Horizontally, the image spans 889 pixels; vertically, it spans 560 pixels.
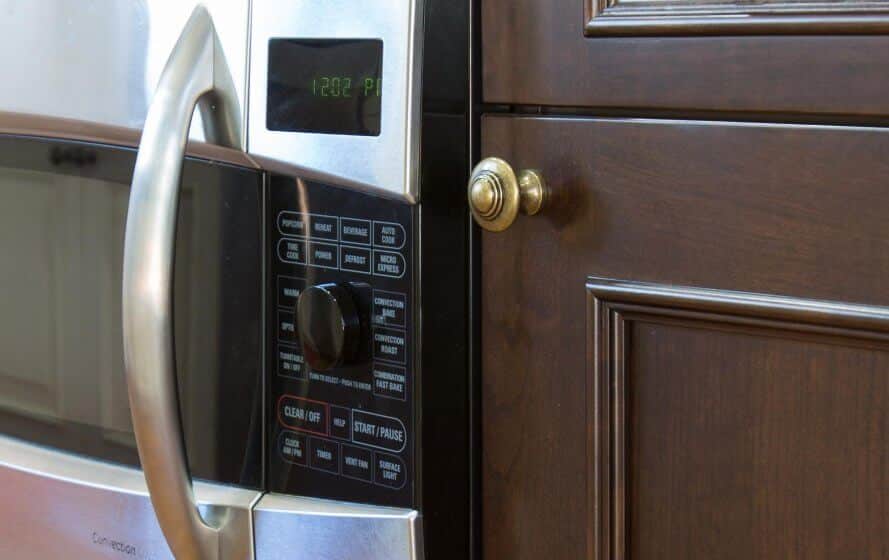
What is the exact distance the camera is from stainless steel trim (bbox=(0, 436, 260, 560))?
760 mm

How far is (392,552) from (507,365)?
13 cm

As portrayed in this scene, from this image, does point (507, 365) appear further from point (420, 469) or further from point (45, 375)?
point (45, 375)

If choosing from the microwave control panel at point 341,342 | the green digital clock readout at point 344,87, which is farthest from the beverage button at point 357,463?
the green digital clock readout at point 344,87

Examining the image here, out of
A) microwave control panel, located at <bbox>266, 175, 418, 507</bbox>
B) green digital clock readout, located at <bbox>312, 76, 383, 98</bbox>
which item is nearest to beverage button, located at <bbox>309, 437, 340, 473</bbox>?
microwave control panel, located at <bbox>266, 175, 418, 507</bbox>

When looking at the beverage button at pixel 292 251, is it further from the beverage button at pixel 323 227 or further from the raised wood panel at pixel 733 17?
the raised wood panel at pixel 733 17

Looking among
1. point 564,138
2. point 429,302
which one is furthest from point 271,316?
point 564,138

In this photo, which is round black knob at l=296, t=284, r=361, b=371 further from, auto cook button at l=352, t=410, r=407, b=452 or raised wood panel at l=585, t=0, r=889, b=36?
raised wood panel at l=585, t=0, r=889, b=36

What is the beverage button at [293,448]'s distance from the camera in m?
0.70

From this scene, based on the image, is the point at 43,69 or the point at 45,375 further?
the point at 45,375

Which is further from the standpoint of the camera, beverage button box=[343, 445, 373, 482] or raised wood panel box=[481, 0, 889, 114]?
beverage button box=[343, 445, 373, 482]

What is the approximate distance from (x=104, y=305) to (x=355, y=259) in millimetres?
218

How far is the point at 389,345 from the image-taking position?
66 centimetres

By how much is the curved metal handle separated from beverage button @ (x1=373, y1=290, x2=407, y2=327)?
121 millimetres

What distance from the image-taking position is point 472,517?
69 cm
